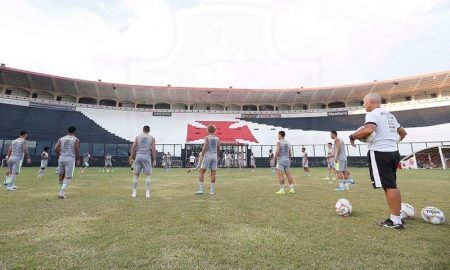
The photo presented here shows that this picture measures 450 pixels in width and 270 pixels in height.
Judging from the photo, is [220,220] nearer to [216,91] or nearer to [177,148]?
[177,148]

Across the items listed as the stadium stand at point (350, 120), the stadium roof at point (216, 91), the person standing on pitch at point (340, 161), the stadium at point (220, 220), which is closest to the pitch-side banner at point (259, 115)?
the stadium stand at point (350, 120)

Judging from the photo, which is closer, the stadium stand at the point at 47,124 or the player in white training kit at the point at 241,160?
the stadium stand at the point at 47,124

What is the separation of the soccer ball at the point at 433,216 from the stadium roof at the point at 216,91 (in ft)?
117

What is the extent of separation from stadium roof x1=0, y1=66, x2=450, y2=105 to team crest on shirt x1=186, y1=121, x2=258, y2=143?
507 centimetres

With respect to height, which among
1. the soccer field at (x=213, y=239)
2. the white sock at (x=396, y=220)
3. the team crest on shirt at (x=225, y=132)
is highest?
the team crest on shirt at (x=225, y=132)

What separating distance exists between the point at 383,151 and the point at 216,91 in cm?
3583

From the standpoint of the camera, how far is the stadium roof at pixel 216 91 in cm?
3316

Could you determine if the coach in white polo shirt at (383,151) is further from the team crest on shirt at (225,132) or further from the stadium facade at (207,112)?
the team crest on shirt at (225,132)

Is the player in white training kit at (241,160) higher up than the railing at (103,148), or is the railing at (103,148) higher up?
the railing at (103,148)

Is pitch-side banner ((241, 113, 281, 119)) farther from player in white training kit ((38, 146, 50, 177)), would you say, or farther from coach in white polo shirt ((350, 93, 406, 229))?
coach in white polo shirt ((350, 93, 406, 229))

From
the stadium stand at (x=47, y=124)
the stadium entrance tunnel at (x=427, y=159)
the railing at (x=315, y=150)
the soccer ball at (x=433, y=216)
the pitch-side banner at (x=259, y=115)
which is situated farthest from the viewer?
the pitch-side banner at (x=259, y=115)

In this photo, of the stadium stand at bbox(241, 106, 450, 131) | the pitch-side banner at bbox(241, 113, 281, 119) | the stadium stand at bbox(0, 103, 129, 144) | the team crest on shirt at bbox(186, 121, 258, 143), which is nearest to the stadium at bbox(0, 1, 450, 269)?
the stadium stand at bbox(0, 103, 129, 144)

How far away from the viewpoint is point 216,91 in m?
38.7

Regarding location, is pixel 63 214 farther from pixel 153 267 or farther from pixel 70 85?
pixel 70 85
